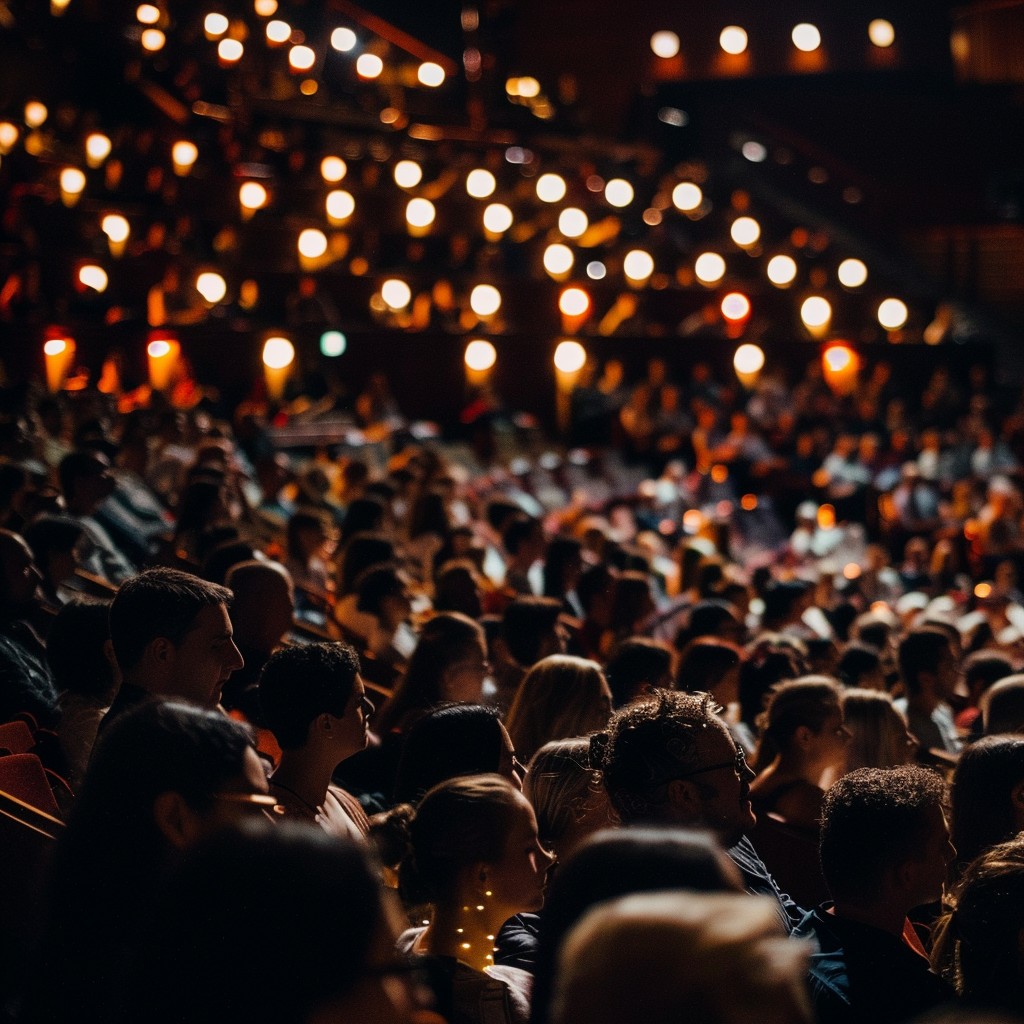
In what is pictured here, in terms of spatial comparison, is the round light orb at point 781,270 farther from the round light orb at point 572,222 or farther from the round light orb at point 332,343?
the round light orb at point 332,343

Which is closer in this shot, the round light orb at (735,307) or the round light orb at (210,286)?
the round light orb at (210,286)

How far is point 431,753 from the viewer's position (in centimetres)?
257

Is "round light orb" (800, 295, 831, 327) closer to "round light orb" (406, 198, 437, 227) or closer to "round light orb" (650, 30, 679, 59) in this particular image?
"round light orb" (406, 198, 437, 227)

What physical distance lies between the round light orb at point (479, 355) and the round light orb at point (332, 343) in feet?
4.63

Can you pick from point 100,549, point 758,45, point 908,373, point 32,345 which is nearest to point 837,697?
point 100,549

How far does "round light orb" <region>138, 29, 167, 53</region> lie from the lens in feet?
59.3

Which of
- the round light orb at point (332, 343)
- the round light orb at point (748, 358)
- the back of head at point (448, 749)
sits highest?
the round light orb at point (332, 343)

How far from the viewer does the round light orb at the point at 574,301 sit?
14.6 metres

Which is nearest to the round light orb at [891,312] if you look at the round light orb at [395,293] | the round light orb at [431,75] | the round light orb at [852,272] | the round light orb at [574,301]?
the round light orb at [852,272]

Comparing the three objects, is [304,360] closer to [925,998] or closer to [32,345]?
[32,345]

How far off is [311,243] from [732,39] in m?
9.14

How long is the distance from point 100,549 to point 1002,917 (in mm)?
4489

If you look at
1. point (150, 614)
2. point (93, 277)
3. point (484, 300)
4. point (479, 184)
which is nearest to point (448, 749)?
point (150, 614)

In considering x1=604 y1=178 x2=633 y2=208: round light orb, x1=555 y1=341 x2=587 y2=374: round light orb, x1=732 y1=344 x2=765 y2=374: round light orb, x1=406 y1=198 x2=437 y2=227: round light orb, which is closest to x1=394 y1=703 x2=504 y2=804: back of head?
x1=555 y1=341 x2=587 y2=374: round light orb
